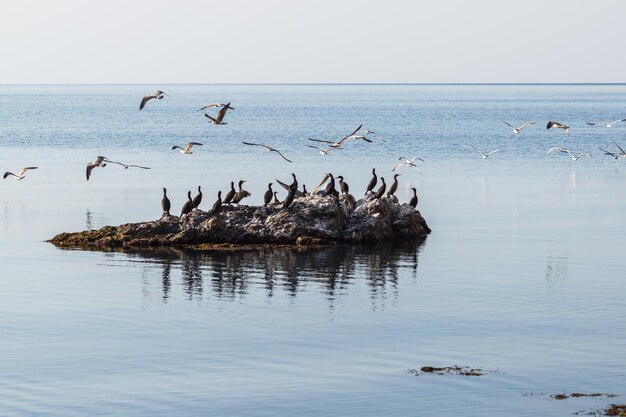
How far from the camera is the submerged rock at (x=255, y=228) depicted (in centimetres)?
4094

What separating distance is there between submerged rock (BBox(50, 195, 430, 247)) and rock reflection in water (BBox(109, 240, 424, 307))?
2.11ft

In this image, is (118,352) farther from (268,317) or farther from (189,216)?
(189,216)

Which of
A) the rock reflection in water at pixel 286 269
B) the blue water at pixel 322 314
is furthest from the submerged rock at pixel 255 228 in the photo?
the blue water at pixel 322 314

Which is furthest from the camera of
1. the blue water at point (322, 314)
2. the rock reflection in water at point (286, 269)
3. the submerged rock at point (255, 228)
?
the submerged rock at point (255, 228)

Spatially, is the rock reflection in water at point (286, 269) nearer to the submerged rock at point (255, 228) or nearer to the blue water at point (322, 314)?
the blue water at point (322, 314)

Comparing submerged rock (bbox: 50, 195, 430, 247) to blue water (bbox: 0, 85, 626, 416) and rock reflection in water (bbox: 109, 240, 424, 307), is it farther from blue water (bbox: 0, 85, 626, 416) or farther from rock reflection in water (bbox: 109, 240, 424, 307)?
blue water (bbox: 0, 85, 626, 416)

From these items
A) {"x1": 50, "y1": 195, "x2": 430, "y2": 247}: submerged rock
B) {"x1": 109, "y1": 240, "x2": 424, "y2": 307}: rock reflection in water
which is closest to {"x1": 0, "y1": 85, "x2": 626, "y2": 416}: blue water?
{"x1": 109, "y1": 240, "x2": 424, "y2": 307}: rock reflection in water

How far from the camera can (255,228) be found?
40.9m

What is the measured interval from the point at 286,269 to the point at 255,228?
4.56 meters

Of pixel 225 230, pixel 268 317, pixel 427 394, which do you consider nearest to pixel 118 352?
pixel 268 317

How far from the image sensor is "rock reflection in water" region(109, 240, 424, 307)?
33.8 metres

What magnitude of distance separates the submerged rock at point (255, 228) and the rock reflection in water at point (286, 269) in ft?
2.11

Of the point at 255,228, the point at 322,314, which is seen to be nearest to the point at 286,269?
the point at 255,228

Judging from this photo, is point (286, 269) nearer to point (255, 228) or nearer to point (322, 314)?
point (255, 228)
